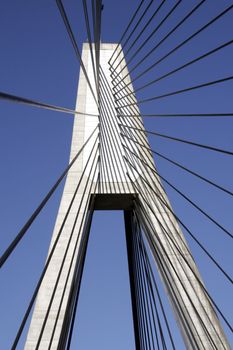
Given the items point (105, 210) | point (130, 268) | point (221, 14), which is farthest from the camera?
point (130, 268)

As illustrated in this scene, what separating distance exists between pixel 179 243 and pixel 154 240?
505 millimetres

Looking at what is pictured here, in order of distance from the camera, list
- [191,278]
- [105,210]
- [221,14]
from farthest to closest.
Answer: [105,210] < [191,278] < [221,14]

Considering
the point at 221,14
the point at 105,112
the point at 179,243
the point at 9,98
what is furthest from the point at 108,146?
the point at 9,98

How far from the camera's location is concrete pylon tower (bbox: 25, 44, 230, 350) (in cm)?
718

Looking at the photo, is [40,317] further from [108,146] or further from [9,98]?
[9,98]

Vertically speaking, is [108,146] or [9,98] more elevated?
[9,98]

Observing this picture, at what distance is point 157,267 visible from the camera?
837 cm

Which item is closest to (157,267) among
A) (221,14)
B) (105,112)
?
(105,112)

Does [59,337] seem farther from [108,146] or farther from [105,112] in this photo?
[105,112]

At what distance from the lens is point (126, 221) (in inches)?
436

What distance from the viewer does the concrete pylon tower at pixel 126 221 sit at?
7.18 meters

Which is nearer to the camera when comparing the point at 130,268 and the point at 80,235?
the point at 80,235

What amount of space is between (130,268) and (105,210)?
1.77 m

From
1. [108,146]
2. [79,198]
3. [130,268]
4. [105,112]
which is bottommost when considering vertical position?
[130,268]
